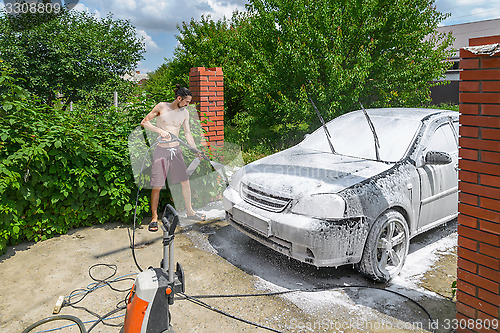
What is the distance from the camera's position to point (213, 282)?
149 inches

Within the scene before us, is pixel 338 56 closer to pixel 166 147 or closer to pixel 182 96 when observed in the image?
pixel 182 96

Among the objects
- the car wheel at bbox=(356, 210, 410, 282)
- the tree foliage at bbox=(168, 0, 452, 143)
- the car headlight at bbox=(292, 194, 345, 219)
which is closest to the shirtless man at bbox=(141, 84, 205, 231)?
the car headlight at bbox=(292, 194, 345, 219)

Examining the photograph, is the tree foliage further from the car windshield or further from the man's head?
the man's head

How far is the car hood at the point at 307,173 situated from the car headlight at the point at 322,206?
7 centimetres

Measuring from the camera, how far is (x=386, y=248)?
12.2 ft

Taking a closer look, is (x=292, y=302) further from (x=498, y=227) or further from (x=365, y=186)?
(x=498, y=227)

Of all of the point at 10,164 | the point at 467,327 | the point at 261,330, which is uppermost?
the point at 10,164

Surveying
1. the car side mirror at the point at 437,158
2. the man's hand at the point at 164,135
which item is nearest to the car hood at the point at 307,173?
the car side mirror at the point at 437,158

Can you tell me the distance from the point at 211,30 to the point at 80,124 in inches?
638

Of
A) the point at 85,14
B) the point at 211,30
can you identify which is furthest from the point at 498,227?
the point at 85,14

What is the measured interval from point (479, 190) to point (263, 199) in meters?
2.00

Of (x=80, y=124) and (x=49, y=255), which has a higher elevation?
(x=80, y=124)

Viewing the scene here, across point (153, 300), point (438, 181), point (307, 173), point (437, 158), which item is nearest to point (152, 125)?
point (307, 173)

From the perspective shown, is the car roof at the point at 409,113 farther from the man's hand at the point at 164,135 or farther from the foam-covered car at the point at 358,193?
the man's hand at the point at 164,135
